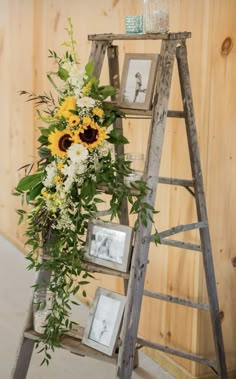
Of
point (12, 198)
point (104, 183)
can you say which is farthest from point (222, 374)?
point (12, 198)

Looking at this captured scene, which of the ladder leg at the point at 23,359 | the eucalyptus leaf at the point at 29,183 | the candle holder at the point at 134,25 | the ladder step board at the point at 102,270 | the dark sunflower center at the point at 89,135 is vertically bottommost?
the ladder leg at the point at 23,359

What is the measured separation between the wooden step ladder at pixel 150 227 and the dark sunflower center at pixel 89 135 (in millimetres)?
182

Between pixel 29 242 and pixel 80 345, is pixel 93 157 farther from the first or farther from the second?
pixel 80 345

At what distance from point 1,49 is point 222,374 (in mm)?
3234

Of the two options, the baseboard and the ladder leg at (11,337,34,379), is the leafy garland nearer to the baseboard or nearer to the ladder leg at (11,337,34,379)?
the ladder leg at (11,337,34,379)

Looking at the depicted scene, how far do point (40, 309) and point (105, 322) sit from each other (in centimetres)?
28

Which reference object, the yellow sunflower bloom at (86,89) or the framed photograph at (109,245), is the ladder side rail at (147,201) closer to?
the framed photograph at (109,245)

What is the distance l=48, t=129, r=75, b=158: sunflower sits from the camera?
215cm

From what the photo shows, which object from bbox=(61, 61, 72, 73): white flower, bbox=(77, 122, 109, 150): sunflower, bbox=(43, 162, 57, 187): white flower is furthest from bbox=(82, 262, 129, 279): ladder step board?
bbox=(61, 61, 72, 73): white flower

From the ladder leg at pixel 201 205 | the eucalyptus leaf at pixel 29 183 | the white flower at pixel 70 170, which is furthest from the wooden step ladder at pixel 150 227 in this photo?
the eucalyptus leaf at pixel 29 183

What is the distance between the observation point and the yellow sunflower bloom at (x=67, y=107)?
2.15 meters

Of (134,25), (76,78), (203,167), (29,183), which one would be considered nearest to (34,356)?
(29,183)

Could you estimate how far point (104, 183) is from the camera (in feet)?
7.27

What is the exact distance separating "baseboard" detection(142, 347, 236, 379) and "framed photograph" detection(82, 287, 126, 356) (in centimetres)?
59
